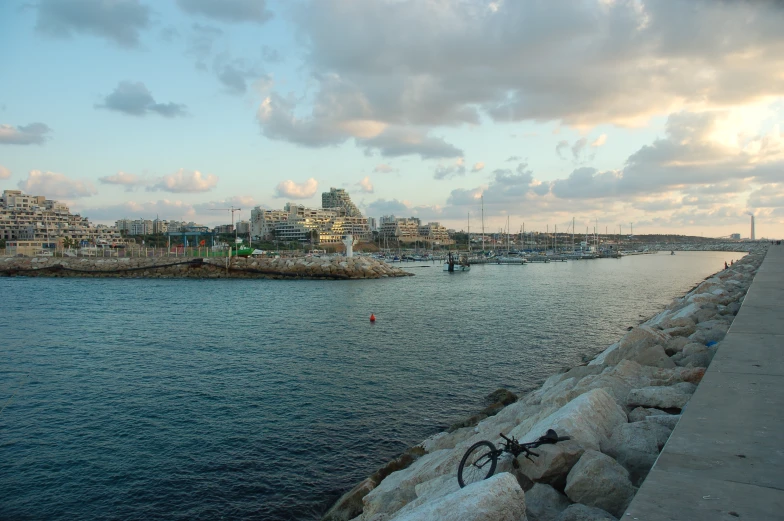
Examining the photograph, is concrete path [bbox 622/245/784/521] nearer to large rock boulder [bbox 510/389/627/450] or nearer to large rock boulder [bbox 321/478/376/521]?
large rock boulder [bbox 510/389/627/450]

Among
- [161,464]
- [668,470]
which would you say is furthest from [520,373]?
[668,470]

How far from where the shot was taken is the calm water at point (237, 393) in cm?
1057

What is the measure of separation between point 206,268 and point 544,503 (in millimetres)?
78451

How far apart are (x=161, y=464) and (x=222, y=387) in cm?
572

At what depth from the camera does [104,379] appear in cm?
1839

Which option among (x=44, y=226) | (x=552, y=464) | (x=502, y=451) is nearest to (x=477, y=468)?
(x=502, y=451)

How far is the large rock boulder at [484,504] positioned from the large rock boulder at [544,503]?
68cm

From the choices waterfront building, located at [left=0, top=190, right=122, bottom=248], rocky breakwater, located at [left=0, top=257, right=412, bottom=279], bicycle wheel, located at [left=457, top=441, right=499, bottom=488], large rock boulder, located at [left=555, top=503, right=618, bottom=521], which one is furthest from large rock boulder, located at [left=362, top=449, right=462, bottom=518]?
waterfront building, located at [left=0, top=190, right=122, bottom=248]

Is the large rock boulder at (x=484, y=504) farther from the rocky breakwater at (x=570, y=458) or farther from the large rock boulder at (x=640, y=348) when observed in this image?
the large rock boulder at (x=640, y=348)

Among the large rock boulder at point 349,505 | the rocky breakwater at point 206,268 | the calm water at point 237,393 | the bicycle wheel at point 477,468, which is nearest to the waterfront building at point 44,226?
the rocky breakwater at point 206,268

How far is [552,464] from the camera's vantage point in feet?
19.3

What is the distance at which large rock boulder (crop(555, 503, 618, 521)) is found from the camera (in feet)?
15.7

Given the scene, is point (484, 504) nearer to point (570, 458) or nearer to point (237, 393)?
point (570, 458)

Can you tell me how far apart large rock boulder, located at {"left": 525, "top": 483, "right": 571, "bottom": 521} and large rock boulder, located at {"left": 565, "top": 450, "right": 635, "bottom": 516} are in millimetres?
126
